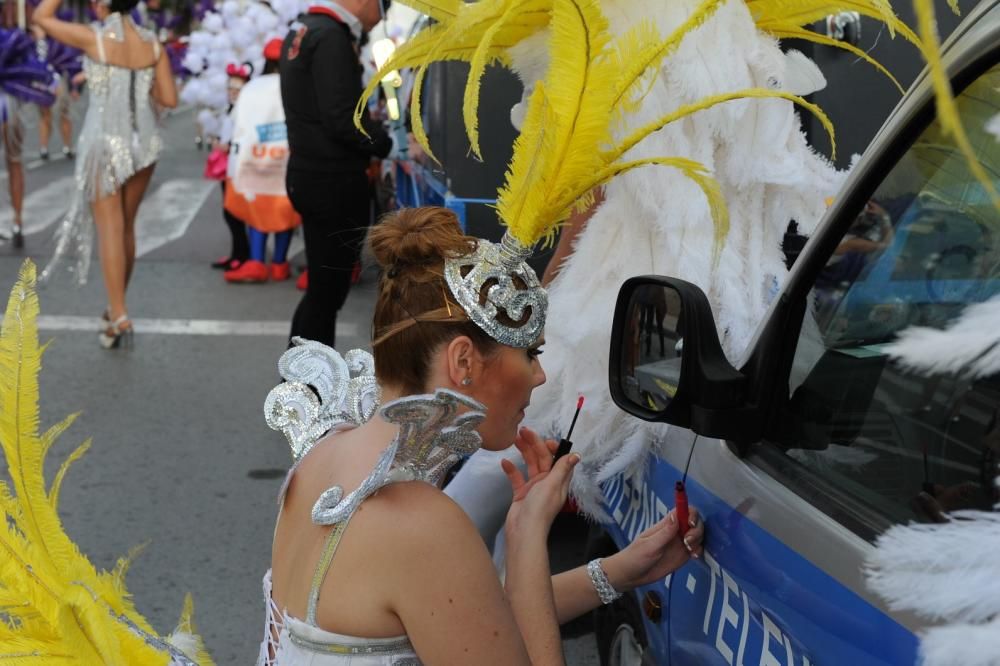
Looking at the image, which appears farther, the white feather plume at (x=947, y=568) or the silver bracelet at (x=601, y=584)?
the silver bracelet at (x=601, y=584)

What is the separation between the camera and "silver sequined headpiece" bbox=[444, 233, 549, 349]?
1.88 metres

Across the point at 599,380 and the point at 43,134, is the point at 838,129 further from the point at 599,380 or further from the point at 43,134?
the point at 43,134

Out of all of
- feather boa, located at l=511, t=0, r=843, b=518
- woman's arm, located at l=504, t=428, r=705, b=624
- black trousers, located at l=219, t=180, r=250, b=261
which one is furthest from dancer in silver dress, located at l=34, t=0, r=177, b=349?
woman's arm, located at l=504, t=428, r=705, b=624

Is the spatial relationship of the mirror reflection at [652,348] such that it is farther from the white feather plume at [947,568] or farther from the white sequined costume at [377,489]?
the white feather plume at [947,568]

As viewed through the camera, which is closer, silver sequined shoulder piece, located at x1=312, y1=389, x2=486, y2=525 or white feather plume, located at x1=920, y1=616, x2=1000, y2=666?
white feather plume, located at x1=920, y1=616, x2=1000, y2=666

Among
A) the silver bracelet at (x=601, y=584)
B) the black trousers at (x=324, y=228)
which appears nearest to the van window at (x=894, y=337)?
the silver bracelet at (x=601, y=584)

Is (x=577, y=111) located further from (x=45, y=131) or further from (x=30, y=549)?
(x=45, y=131)

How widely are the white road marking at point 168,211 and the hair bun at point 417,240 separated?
28.9 feet

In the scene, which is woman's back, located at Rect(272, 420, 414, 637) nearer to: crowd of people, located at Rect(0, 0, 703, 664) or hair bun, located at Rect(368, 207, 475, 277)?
crowd of people, located at Rect(0, 0, 703, 664)

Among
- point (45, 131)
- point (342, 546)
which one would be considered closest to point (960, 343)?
point (342, 546)

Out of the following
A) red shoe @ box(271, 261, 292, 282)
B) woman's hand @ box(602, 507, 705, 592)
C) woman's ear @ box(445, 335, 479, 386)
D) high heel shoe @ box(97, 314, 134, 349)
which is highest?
woman's ear @ box(445, 335, 479, 386)

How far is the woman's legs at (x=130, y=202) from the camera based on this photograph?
23.0 feet

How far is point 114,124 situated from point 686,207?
16.9ft

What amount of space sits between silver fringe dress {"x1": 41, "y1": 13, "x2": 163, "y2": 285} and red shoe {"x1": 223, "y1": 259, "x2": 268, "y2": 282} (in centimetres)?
226
